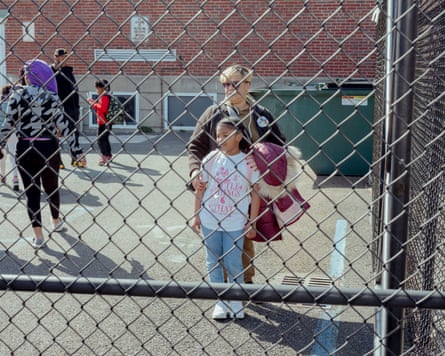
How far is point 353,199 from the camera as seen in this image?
356 inches

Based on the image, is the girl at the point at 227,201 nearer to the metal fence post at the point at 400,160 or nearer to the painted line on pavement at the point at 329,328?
the painted line on pavement at the point at 329,328

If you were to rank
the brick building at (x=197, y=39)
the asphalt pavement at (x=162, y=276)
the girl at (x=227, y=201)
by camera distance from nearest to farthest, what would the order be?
the asphalt pavement at (x=162, y=276) → the girl at (x=227, y=201) → the brick building at (x=197, y=39)

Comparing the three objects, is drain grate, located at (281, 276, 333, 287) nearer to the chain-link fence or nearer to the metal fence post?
the chain-link fence

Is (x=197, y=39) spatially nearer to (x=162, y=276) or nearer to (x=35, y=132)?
(x=35, y=132)

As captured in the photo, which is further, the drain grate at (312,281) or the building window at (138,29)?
the building window at (138,29)

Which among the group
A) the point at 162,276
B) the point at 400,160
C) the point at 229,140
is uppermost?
the point at 400,160

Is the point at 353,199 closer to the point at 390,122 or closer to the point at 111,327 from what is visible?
the point at 111,327

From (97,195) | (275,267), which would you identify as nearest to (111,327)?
(275,267)

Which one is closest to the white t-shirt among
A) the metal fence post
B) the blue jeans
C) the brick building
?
the blue jeans

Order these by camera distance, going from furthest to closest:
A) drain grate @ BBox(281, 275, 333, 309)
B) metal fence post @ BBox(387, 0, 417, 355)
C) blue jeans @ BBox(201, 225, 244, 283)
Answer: drain grate @ BBox(281, 275, 333, 309), blue jeans @ BBox(201, 225, 244, 283), metal fence post @ BBox(387, 0, 417, 355)

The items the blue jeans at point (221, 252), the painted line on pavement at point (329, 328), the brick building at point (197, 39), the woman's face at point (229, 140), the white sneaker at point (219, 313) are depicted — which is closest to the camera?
the woman's face at point (229, 140)

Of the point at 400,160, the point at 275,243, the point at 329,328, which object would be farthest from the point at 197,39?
the point at 400,160

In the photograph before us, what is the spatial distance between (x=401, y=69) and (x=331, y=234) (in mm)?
5091

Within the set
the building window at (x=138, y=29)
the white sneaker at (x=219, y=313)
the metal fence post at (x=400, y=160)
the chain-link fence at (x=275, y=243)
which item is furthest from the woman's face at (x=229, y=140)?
the building window at (x=138, y=29)
